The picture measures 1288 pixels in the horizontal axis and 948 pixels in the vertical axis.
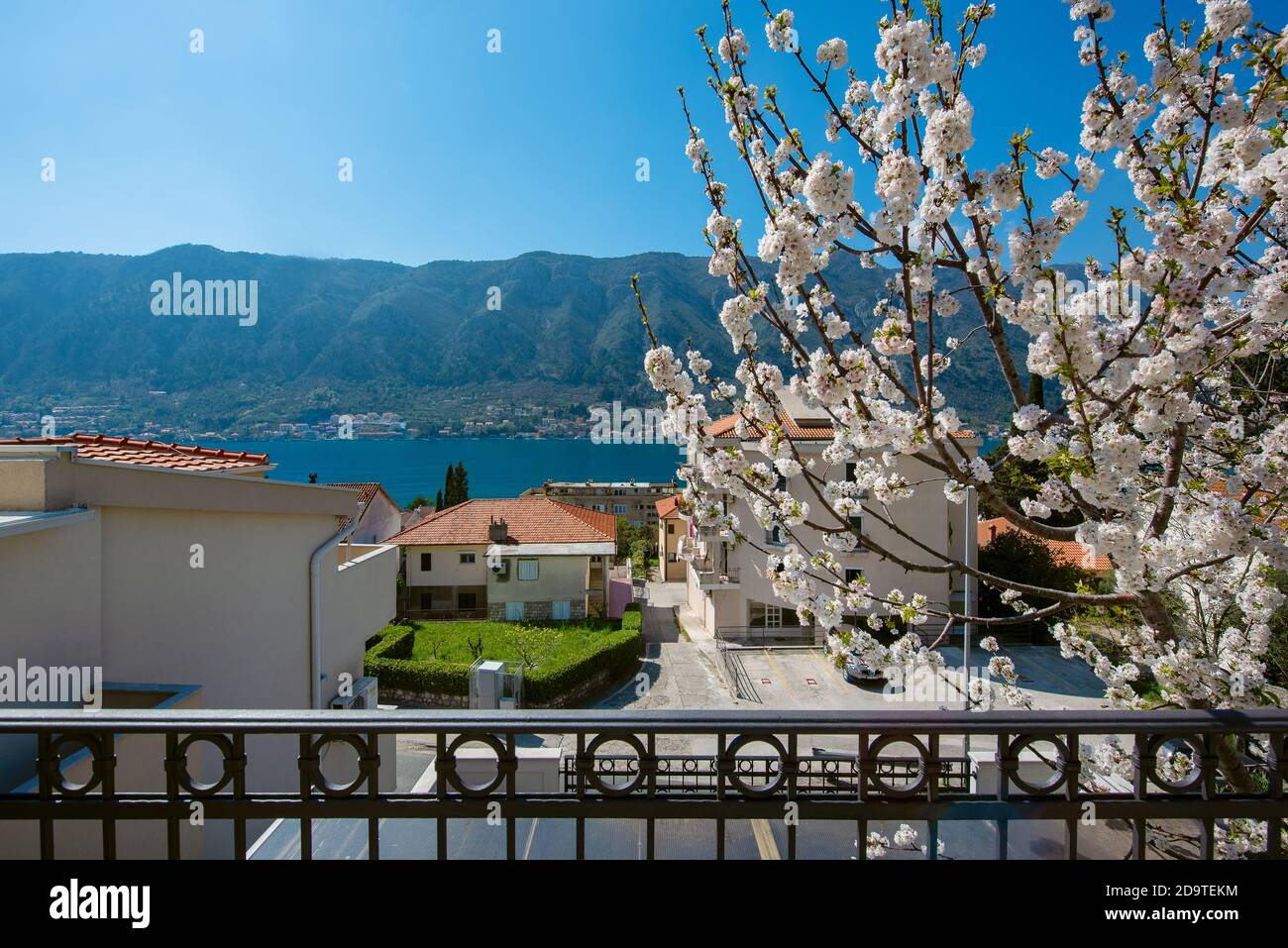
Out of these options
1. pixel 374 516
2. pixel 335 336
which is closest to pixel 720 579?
pixel 374 516

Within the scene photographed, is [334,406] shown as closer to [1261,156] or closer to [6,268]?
[6,268]

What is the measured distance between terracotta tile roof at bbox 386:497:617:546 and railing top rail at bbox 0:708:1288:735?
25393mm

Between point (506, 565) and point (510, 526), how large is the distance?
2233 millimetres

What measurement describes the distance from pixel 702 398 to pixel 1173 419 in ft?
7.93

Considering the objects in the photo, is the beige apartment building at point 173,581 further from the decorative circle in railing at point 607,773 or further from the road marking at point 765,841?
the road marking at point 765,841

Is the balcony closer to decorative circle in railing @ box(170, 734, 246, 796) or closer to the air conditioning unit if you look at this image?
the air conditioning unit

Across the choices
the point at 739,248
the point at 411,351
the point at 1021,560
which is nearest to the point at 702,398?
the point at 739,248

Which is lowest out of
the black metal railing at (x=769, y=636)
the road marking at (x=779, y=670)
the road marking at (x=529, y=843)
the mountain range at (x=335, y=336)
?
the road marking at (x=779, y=670)

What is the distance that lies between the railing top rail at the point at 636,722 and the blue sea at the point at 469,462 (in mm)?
83262

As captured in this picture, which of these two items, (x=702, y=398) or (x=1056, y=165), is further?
(x=702, y=398)

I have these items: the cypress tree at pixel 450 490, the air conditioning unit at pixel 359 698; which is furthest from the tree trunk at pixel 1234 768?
the cypress tree at pixel 450 490

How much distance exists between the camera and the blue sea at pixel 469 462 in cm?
10231

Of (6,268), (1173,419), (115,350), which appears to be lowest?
(1173,419)

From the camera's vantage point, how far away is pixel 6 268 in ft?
433
